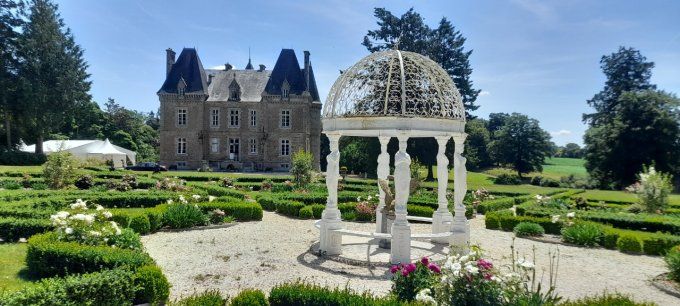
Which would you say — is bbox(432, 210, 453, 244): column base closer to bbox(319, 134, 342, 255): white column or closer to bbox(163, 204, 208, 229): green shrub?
bbox(319, 134, 342, 255): white column

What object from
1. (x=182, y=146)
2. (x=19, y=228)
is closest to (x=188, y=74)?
(x=182, y=146)

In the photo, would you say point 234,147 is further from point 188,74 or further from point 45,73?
point 45,73

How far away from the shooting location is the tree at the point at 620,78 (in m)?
51.1

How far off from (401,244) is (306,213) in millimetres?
7223

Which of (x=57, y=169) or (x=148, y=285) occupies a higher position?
(x=57, y=169)

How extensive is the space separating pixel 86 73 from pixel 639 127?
58.7m

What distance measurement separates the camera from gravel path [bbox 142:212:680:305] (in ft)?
27.3

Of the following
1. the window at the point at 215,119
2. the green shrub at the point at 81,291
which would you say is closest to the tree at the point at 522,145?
the window at the point at 215,119

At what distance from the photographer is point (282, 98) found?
47438 mm

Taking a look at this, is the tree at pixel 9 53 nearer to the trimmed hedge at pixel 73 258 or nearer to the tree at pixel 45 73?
the tree at pixel 45 73

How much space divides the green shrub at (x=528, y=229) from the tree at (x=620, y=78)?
43.6 metres

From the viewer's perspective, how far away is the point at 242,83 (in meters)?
50.1

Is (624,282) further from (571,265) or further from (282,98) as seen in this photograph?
(282,98)

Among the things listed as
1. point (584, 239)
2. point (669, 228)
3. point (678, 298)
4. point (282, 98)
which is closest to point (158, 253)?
point (678, 298)
